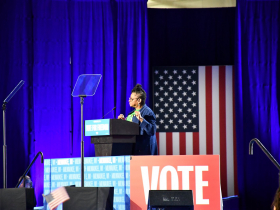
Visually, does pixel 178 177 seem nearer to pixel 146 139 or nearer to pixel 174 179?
pixel 174 179

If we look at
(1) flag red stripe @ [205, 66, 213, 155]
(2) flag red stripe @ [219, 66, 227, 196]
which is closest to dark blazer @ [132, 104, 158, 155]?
(1) flag red stripe @ [205, 66, 213, 155]

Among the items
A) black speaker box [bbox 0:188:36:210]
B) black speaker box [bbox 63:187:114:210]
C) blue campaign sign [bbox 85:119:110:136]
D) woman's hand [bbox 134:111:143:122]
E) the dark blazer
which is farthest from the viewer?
the dark blazer

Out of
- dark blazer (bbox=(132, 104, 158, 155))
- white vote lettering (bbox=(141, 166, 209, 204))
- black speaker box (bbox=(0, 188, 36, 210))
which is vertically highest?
dark blazer (bbox=(132, 104, 158, 155))

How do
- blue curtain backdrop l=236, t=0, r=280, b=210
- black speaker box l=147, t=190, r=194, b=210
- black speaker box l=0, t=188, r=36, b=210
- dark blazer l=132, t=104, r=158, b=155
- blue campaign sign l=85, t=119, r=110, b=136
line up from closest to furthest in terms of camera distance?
black speaker box l=147, t=190, r=194, b=210 < black speaker box l=0, t=188, r=36, b=210 < blue campaign sign l=85, t=119, r=110, b=136 < dark blazer l=132, t=104, r=158, b=155 < blue curtain backdrop l=236, t=0, r=280, b=210

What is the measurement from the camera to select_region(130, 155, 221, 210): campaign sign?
4.05 m

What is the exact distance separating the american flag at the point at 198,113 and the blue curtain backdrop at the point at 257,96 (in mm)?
270

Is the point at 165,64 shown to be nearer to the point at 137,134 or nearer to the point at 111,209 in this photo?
the point at 137,134

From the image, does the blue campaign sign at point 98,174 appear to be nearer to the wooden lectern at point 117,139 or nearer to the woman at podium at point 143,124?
the wooden lectern at point 117,139

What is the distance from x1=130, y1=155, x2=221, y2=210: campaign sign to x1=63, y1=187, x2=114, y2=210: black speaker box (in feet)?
1.17

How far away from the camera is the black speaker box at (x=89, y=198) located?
12.5ft

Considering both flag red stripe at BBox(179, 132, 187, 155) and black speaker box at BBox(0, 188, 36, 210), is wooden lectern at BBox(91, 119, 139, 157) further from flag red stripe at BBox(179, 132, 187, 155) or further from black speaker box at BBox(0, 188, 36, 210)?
flag red stripe at BBox(179, 132, 187, 155)

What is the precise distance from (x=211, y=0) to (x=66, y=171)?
424cm

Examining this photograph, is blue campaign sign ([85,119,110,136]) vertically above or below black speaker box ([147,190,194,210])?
above

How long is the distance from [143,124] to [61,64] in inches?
113
